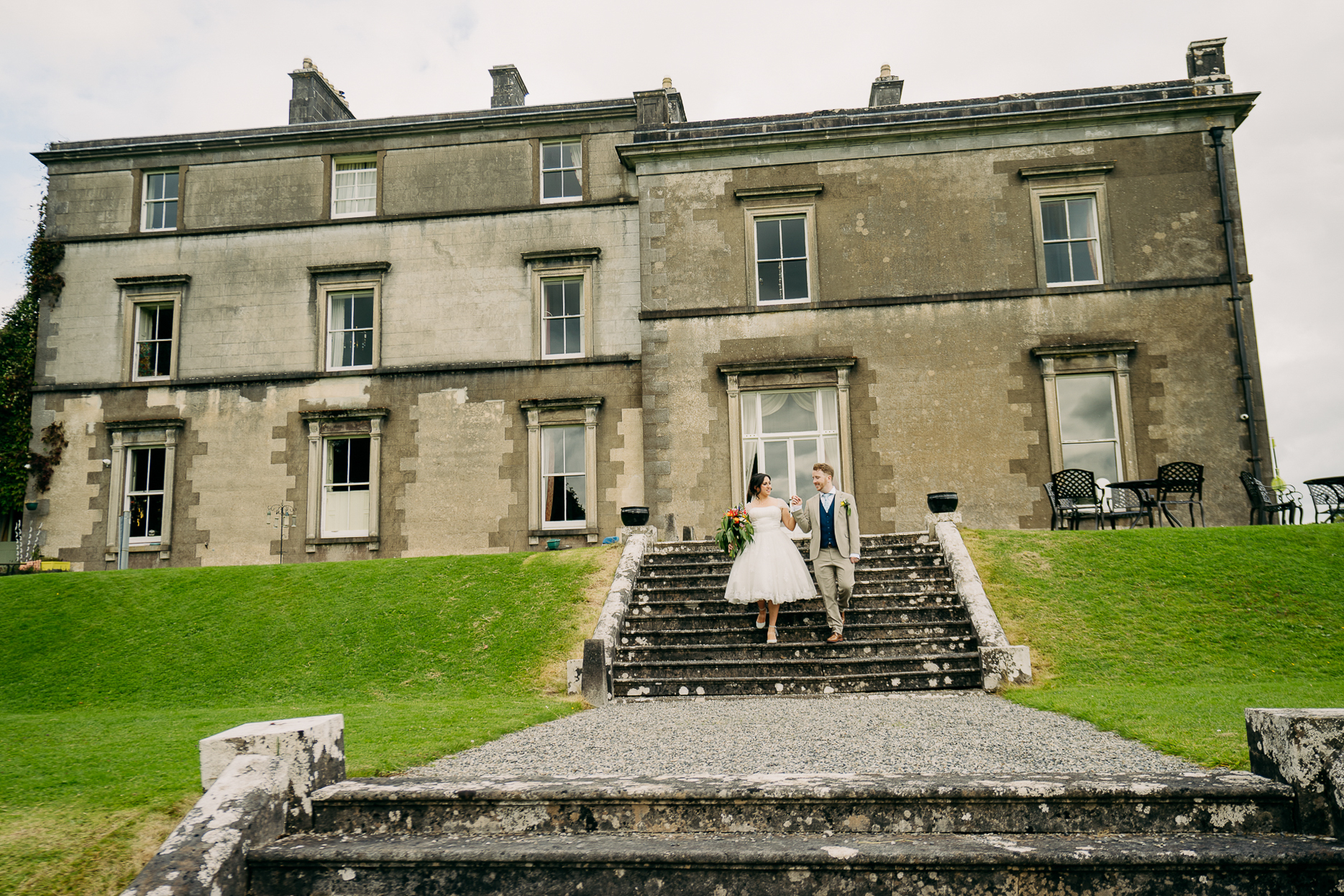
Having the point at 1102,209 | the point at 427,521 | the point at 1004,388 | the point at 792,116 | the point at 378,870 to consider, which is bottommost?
the point at 378,870

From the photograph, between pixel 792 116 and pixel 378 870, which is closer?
pixel 378 870

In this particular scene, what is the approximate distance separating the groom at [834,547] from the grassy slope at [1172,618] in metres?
2.02

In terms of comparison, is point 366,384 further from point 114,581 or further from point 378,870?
point 378,870

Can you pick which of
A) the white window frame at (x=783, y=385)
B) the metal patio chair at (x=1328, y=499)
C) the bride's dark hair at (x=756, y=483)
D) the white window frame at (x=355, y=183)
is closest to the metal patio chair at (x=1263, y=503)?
the metal patio chair at (x=1328, y=499)

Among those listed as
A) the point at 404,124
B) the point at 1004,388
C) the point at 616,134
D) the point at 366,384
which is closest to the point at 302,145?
the point at 404,124

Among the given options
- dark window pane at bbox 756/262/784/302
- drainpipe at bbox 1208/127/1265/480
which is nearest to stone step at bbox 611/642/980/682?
dark window pane at bbox 756/262/784/302

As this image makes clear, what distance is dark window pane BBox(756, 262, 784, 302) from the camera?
18750 millimetres

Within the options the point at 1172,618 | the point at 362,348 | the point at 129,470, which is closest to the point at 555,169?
the point at 362,348

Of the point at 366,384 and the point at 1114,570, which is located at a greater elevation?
the point at 366,384

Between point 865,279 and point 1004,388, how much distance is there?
3.51 meters

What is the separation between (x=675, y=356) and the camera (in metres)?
18.5

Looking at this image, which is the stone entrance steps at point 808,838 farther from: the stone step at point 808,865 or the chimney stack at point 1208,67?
the chimney stack at point 1208,67

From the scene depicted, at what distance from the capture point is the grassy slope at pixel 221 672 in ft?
15.5

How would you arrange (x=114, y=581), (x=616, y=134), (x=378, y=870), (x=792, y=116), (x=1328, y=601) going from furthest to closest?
(x=616, y=134), (x=792, y=116), (x=114, y=581), (x=1328, y=601), (x=378, y=870)
